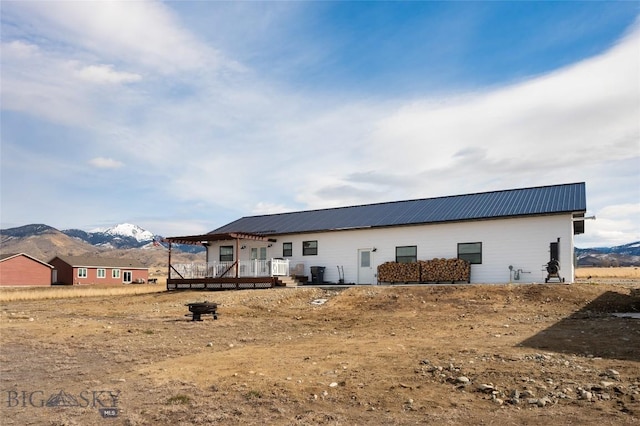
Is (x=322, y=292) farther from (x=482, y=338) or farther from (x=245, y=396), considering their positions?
(x=245, y=396)

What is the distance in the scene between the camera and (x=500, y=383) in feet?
27.1

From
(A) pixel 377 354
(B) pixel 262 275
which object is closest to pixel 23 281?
(B) pixel 262 275

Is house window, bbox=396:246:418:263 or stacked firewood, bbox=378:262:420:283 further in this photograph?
house window, bbox=396:246:418:263

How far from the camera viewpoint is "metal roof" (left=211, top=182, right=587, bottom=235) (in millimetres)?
25391

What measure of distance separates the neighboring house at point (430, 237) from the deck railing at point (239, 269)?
9 cm

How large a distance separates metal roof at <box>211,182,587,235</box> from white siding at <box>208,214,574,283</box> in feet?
1.45

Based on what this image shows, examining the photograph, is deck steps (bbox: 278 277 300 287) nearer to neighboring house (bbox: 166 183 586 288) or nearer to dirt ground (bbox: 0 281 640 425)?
neighboring house (bbox: 166 183 586 288)

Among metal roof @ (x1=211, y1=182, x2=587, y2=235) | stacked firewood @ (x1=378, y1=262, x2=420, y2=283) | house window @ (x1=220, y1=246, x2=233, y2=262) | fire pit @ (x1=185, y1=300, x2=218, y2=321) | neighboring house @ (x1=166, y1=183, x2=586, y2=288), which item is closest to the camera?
fire pit @ (x1=185, y1=300, x2=218, y2=321)

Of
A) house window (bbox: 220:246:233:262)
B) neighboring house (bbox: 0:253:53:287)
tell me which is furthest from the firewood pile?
neighboring house (bbox: 0:253:53:287)

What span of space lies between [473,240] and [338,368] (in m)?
18.3

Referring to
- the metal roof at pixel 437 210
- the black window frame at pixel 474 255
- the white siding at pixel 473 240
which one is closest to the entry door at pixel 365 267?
the white siding at pixel 473 240

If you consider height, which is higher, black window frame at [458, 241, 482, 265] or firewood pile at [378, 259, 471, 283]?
black window frame at [458, 241, 482, 265]

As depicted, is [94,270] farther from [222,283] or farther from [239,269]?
[239,269]

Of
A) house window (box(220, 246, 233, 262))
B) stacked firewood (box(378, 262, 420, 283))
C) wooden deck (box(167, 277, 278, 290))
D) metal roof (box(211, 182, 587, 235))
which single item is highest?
metal roof (box(211, 182, 587, 235))
